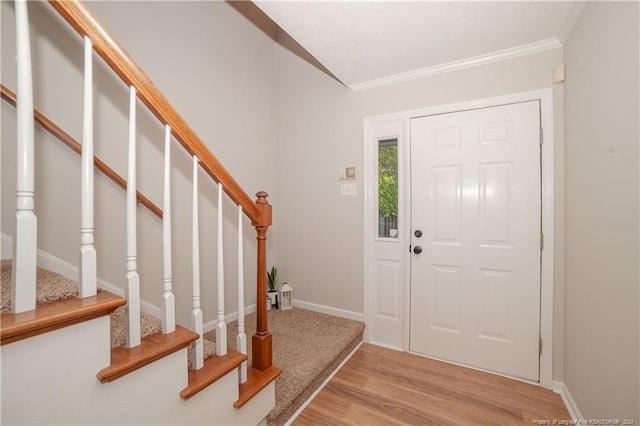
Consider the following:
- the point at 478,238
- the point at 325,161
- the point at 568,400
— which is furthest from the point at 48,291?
the point at 568,400

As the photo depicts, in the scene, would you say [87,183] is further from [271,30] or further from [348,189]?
[271,30]

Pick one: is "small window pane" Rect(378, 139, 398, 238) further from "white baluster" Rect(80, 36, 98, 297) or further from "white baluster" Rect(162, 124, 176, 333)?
"white baluster" Rect(80, 36, 98, 297)

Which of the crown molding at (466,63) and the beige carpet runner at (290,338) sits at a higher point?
the crown molding at (466,63)

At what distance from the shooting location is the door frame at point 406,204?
76.6 inches

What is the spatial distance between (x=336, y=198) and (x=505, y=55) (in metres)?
1.75

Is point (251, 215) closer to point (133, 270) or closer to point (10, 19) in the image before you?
point (133, 270)

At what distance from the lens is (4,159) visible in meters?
1.42

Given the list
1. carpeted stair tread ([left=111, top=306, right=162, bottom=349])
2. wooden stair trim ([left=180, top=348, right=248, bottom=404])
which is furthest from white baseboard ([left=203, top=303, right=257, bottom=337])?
carpeted stair tread ([left=111, top=306, right=162, bottom=349])

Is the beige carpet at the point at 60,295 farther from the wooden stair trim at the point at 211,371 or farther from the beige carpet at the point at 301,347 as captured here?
the beige carpet at the point at 301,347

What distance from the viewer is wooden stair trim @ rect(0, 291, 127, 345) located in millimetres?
671

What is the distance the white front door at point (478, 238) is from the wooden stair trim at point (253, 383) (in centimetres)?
143

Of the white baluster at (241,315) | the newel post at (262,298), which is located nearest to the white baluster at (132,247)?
the white baluster at (241,315)

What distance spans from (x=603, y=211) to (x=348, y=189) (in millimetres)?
1756

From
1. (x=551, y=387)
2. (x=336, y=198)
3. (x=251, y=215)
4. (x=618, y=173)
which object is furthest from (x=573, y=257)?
(x=251, y=215)
